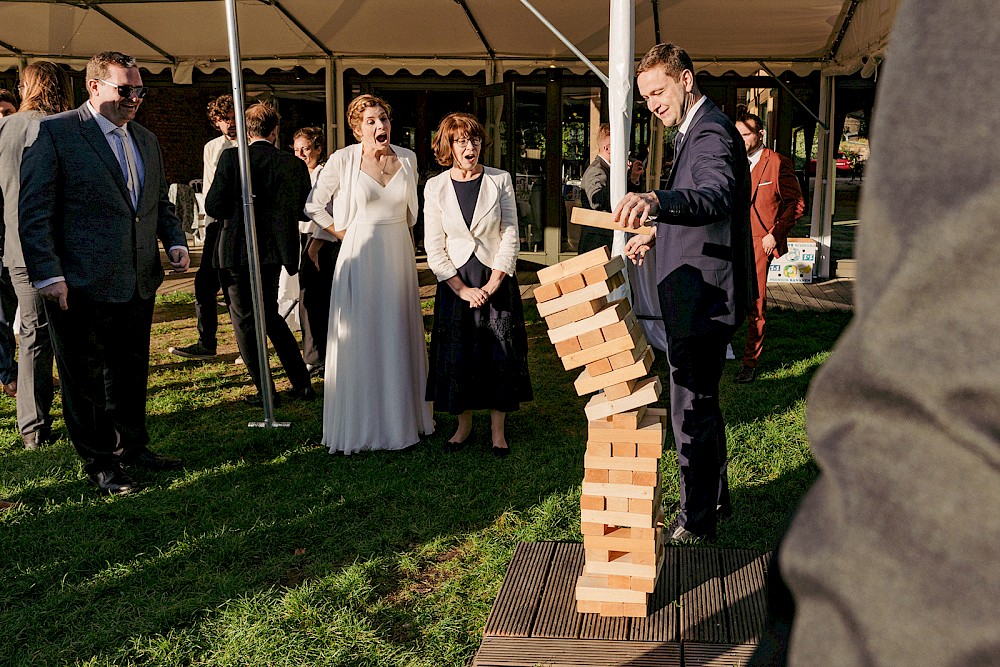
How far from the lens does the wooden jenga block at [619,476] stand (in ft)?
10.7

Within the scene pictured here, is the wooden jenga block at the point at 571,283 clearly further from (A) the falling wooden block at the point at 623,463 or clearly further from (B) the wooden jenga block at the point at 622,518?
(B) the wooden jenga block at the point at 622,518

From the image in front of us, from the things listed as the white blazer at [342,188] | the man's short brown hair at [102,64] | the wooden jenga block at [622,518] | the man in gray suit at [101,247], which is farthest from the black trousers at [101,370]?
the wooden jenga block at [622,518]

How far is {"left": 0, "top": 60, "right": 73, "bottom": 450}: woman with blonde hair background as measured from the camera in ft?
16.7

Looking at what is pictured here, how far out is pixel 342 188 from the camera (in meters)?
5.59

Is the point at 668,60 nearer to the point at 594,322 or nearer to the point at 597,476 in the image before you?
the point at 594,322

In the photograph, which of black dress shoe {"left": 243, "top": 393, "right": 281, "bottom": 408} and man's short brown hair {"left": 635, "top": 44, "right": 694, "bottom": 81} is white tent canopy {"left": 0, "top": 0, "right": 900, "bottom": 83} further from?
man's short brown hair {"left": 635, "top": 44, "right": 694, "bottom": 81}

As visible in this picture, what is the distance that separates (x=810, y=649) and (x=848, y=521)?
84mm

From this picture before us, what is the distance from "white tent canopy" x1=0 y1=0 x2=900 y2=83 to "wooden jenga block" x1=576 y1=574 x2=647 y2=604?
6751 millimetres

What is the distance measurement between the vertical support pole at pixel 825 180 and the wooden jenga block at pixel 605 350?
9.54 meters

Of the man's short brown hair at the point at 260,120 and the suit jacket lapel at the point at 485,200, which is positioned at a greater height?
the man's short brown hair at the point at 260,120

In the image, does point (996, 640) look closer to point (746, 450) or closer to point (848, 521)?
point (848, 521)

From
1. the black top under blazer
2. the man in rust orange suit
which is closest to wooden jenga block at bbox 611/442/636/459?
the black top under blazer

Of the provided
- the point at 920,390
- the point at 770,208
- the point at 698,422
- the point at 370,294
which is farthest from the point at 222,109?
the point at 920,390

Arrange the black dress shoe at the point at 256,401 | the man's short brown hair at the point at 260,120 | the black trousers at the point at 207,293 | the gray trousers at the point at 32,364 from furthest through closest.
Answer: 1. the black trousers at the point at 207,293
2. the black dress shoe at the point at 256,401
3. the man's short brown hair at the point at 260,120
4. the gray trousers at the point at 32,364
